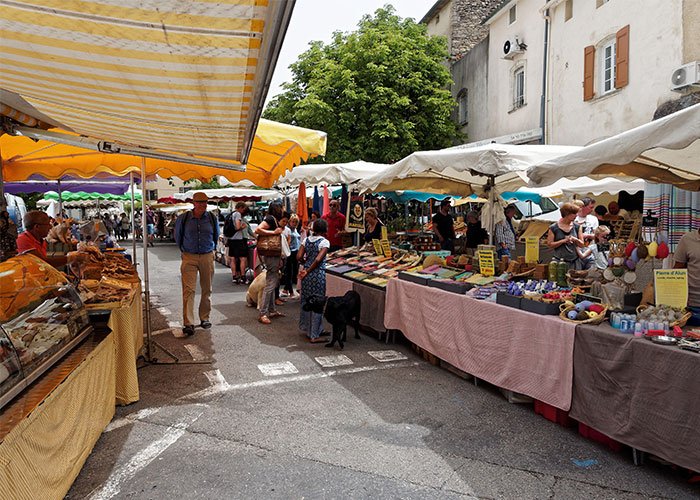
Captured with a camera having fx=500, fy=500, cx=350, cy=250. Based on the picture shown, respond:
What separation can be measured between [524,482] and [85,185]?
13.5 metres

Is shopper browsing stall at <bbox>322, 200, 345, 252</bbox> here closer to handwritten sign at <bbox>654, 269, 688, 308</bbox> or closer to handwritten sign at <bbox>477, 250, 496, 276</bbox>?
handwritten sign at <bbox>477, 250, 496, 276</bbox>

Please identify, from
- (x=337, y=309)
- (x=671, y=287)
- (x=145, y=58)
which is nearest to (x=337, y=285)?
(x=337, y=309)

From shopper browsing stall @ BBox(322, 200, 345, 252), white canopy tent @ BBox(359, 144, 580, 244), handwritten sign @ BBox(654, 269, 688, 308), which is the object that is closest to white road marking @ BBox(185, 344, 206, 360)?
white canopy tent @ BBox(359, 144, 580, 244)

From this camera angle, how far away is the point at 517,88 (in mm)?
18578

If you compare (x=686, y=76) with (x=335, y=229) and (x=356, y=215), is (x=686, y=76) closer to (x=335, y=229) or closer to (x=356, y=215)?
(x=356, y=215)

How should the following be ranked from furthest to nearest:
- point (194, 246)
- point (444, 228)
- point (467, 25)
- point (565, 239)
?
1. point (467, 25)
2. point (444, 228)
3. point (194, 246)
4. point (565, 239)

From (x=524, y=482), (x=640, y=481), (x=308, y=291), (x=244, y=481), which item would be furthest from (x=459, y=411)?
(x=308, y=291)

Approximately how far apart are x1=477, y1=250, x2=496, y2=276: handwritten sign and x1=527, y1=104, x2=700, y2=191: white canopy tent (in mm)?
1200

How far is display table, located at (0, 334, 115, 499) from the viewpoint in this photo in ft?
7.77

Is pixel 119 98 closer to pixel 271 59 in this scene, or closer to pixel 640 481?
pixel 271 59

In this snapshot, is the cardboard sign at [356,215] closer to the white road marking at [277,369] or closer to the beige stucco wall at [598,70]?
the white road marking at [277,369]

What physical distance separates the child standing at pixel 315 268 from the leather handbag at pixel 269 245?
3.51 ft

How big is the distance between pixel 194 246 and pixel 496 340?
4.28m

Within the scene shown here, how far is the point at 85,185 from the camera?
44.1 feet
